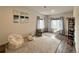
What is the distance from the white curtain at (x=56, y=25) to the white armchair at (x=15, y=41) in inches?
24.7

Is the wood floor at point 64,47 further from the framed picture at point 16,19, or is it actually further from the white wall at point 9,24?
the framed picture at point 16,19

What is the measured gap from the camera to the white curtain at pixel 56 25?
174 centimetres

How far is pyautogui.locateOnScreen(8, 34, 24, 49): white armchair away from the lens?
1.60 m

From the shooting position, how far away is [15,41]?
166 centimetres

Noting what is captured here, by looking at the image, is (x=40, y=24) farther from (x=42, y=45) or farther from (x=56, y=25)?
(x=42, y=45)

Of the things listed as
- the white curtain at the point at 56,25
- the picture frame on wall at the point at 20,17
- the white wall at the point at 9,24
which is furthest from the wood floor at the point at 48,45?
the picture frame on wall at the point at 20,17

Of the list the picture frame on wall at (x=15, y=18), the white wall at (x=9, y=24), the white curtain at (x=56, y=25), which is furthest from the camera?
the white curtain at (x=56, y=25)

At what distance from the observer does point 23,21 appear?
1.73 meters

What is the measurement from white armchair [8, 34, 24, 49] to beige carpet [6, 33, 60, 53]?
8 centimetres

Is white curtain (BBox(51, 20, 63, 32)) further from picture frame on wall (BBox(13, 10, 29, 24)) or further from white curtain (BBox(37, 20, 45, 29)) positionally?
picture frame on wall (BBox(13, 10, 29, 24))

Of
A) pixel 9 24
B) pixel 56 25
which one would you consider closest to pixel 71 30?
pixel 56 25
